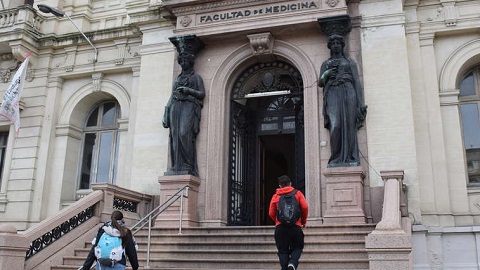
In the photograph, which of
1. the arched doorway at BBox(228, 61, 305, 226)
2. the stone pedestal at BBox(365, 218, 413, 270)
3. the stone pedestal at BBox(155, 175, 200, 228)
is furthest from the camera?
the arched doorway at BBox(228, 61, 305, 226)

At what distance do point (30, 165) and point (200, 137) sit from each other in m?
6.36

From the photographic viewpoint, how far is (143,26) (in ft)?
51.2

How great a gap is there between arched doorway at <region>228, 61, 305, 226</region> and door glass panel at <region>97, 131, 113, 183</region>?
5119mm

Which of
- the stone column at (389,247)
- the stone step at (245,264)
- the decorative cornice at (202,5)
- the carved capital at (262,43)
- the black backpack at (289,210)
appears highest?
the decorative cornice at (202,5)

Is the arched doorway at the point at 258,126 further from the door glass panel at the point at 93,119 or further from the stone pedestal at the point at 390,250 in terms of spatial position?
the door glass panel at the point at 93,119

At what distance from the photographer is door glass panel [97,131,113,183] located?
17.2 m

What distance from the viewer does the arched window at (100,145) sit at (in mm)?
17188

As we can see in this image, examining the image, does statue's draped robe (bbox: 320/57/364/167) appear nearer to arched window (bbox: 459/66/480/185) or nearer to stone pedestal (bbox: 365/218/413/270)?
arched window (bbox: 459/66/480/185)

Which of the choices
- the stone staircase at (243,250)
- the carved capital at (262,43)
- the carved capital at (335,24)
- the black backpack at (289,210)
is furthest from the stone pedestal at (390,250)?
the carved capital at (262,43)

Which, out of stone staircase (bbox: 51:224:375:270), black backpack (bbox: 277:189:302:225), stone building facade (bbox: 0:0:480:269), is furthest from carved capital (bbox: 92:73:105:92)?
black backpack (bbox: 277:189:302:225)

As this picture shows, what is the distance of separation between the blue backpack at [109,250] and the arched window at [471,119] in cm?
955

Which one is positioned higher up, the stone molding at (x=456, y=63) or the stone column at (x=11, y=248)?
the stone molding at (x=456, y=63)

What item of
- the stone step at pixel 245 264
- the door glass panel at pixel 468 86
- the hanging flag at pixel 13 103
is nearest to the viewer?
the stone step at pixel 245 264

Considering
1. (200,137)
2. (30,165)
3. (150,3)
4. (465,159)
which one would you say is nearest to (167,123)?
(200,137)
